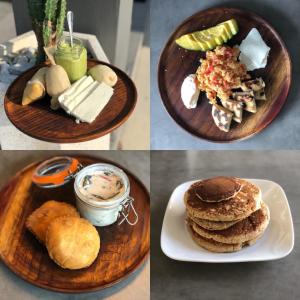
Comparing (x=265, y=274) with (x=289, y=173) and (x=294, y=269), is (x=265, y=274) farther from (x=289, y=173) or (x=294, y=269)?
(x=289, y=173)

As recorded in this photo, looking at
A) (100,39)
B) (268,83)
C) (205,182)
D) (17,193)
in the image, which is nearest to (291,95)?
(268,83)

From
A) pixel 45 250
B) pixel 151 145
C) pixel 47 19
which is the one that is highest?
pixel 47 19

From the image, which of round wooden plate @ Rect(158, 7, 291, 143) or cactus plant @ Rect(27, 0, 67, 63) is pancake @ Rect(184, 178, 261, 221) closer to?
round wooden plate @ Rect(158, 7, 291, 143)

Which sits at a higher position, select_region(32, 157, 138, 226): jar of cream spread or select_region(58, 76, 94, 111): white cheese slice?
select_region(58, 76, 94, 111): white cheese slice

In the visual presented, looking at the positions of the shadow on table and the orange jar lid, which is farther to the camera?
the orange jar lid

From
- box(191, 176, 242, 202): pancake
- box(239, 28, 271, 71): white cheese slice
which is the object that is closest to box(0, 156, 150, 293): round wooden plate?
box(191, 176, 242, 202): pancake

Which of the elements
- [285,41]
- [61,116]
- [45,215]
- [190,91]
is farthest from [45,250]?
[285,41]

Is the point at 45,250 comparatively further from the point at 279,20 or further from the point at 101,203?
the point at 279,20
